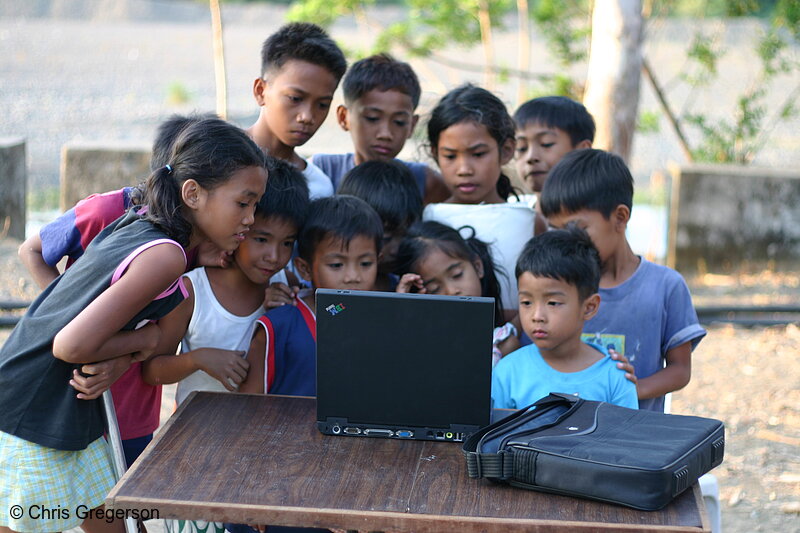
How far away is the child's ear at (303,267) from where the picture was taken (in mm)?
2779

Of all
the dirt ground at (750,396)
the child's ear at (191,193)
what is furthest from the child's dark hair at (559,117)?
the dirt ground at (750,396)

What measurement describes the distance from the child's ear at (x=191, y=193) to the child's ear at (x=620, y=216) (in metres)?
1.29

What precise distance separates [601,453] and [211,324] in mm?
1222

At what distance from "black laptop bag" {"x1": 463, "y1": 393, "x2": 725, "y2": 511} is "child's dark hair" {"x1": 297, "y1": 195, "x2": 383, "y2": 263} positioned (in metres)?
0.81

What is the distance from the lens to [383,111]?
11.5 feet

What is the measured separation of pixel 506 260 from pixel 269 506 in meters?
1.39

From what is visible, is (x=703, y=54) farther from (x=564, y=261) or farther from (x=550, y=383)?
(x=550, y=383)

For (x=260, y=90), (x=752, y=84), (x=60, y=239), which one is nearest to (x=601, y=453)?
(x=60, y=239)

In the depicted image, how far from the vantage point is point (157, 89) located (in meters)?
17.5

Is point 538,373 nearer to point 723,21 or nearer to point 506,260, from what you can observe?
point 506,260

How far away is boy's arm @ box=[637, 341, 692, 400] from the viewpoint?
2.84 meters

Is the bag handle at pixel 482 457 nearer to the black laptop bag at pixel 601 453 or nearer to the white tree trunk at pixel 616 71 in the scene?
the black laptop bag at pixel 601 453

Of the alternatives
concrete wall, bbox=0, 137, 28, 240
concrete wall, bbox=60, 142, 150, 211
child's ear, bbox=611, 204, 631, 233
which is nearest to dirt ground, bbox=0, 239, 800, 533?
concrete wall, bbox=0, 137, 28, 240

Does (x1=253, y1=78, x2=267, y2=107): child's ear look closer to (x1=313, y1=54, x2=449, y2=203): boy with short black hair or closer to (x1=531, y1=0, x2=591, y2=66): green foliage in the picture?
(x1=313, y1=54, x2=449, y2=203): boy with short black hair
